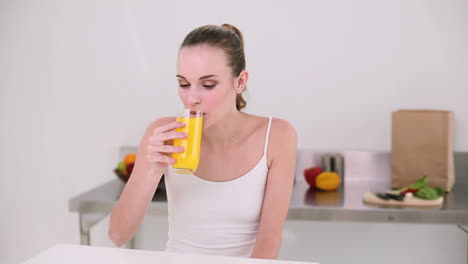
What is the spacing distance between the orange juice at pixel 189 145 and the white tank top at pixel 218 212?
28cm

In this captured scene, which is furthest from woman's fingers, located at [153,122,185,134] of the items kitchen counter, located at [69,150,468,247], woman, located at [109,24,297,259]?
kitchen counter, located at [69,150,468,247]

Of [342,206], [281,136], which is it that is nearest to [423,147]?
[342,206]

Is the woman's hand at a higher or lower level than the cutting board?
higher

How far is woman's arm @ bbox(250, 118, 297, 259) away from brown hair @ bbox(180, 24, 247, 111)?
0.78 feet

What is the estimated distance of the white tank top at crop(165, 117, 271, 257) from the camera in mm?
1516

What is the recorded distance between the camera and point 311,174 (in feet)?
7.69

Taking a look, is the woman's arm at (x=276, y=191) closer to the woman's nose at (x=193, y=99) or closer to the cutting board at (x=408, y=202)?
the woman's nose at (x=193, y=99)

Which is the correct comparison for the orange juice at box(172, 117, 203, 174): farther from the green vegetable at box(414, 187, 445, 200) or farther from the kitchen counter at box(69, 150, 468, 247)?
the green vegetable at box(414, 187, 445, 200)

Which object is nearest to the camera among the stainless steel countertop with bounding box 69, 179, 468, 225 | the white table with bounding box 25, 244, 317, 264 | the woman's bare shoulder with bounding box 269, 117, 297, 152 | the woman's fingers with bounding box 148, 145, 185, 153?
the white table with bounding box 25, 244, 317, 264

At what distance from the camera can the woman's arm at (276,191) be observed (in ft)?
4.74

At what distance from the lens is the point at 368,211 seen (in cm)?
196

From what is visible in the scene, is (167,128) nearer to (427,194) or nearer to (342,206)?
(342,206)

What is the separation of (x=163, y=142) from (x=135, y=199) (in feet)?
0.86

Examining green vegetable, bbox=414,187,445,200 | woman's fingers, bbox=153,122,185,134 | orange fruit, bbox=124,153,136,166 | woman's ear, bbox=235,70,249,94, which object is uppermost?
woman's ear, bbox=235,70,249,94
